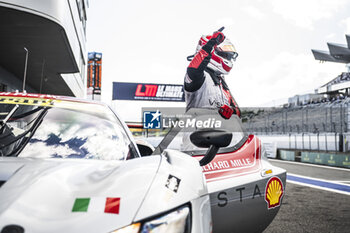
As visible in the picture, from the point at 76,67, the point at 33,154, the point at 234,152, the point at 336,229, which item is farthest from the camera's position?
the point at 76,67

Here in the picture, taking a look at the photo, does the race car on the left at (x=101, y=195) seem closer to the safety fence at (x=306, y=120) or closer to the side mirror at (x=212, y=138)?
the side mirror at (x=212, y=138)

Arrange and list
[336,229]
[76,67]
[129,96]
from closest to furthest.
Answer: [336,229], [76,67], [129,96]

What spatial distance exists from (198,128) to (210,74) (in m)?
1.85

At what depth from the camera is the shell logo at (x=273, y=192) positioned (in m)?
2.35

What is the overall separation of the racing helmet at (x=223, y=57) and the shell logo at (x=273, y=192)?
2033mm

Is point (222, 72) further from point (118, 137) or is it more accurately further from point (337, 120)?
point (337, 120)

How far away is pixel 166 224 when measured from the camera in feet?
3.28

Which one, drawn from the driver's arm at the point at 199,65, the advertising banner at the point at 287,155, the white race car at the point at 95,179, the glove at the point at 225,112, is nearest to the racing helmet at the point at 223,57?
the driver's arm at the point at 199,65

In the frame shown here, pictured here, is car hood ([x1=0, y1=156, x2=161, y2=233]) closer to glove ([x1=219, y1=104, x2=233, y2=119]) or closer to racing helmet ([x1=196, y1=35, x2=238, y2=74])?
glove ([x1=219, y1=104, x2=233, y2=119])

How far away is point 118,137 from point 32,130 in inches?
19.2

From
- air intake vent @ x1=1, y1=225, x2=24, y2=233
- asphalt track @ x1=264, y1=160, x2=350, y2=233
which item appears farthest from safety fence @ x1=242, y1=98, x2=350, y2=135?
air intake vent @ x1=1, y1=225, x2=24, y2=233

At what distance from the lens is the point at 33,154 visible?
1.68 m

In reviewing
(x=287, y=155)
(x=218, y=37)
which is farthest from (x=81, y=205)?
(x=287, y=155)

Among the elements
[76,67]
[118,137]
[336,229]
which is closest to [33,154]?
[118,137]
